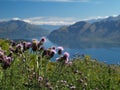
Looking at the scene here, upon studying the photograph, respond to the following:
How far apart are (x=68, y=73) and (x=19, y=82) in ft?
15.0

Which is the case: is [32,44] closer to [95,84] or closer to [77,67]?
A: [95,84]

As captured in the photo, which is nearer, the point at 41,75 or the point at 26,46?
the point at 26,46

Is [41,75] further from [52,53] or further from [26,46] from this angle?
[52,53]

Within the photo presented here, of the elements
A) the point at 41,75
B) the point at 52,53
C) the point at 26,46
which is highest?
the point at 26,46

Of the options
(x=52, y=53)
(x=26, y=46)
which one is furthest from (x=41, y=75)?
(x=52, y=53)

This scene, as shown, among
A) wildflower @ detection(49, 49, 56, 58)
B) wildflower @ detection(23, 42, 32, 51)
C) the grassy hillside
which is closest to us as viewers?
wildflower @ detection(49, 49, 56, 58)

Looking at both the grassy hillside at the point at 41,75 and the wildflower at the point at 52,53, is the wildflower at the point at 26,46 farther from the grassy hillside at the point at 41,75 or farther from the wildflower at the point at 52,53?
the wildflower at the point at 52,53

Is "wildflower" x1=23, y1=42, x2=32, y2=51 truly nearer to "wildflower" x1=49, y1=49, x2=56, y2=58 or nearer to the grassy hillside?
the grassy hillside

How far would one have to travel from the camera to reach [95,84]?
13344 mm

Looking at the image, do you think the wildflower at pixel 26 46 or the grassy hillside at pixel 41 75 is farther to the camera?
the wildflower at pixel 26 46

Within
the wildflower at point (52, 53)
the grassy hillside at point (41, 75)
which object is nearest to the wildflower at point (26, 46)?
the grassy hillside at point (41, 75)

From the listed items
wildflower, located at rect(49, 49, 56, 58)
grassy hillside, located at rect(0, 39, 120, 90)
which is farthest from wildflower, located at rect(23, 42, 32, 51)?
wildflower, located at rect(49, 49, 56, 58)

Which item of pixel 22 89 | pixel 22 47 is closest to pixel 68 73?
pixel 22 89

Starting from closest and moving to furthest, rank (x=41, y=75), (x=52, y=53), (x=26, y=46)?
(x=52, y=53), (x=26, y=46), (x=41, y=75)
